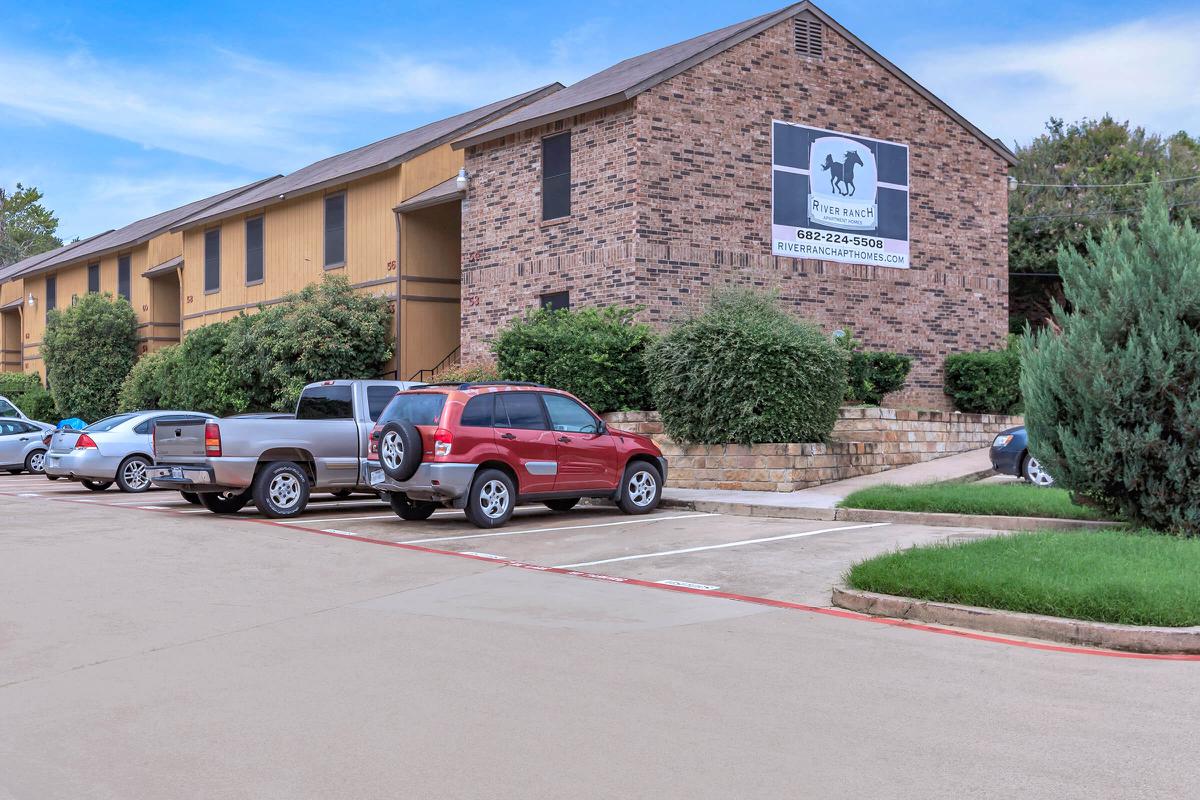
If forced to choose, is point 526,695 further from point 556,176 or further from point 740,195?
point 556,176

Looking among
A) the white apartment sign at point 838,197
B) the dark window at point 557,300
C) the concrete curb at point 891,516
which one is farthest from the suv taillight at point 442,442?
the white apartment sign at point 838,197

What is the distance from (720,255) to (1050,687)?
17.1 m

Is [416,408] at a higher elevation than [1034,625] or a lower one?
higher

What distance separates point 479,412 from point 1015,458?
28.5 ft

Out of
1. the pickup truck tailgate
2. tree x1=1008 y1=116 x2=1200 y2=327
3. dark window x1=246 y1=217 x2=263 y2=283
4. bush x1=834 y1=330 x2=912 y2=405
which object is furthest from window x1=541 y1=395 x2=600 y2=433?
tree x1=1008 y1=116 x2=1200 y2=327

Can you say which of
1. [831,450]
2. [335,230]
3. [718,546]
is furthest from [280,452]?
[335,230]

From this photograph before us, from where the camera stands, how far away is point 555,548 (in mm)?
12641

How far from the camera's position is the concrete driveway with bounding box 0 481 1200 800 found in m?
4.96

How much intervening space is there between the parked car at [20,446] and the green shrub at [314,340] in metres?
4.90

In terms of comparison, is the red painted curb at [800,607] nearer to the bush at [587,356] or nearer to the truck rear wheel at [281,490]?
the truck rear wheel at [281,490]

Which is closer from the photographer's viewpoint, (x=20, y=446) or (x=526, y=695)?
(x=526, y=695)

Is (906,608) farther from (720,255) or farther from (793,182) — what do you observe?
(793,182)

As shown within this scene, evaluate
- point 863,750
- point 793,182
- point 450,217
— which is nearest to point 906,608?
point 863,750

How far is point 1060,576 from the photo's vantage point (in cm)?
871
